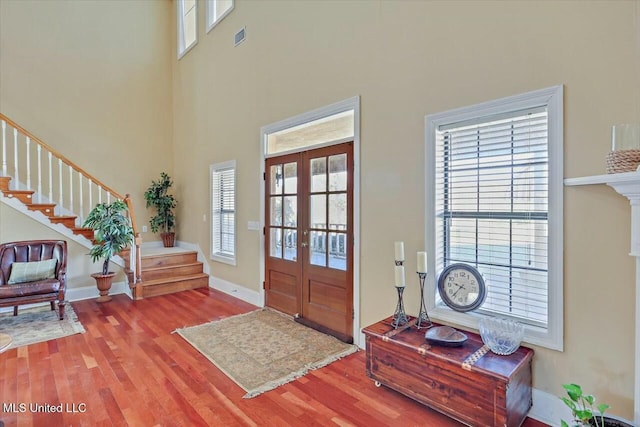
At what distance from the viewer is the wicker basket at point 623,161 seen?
179 cm

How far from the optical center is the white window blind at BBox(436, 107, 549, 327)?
234 cm

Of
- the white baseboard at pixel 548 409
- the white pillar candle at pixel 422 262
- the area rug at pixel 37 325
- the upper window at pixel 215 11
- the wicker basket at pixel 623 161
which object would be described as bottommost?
the area rug at pixel 37 325

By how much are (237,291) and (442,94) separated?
4182 mm

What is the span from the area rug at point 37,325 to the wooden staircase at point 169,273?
1.06 meters

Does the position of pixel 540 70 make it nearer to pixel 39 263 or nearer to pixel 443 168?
pixel 443 168

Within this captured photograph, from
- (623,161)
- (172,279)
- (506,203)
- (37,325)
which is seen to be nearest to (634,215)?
(623,161)

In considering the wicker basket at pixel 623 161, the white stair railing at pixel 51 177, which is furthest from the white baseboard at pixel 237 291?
the wicker basket at pixel 623 161

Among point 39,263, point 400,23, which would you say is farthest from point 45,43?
point 400,23

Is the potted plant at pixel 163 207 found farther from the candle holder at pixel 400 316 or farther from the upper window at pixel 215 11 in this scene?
the candle holder at pixel 400 316

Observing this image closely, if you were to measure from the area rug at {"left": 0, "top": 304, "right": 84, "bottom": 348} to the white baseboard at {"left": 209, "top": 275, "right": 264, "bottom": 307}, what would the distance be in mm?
2045

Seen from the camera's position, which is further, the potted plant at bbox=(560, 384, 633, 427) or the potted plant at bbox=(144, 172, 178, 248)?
the potted plant at bbox=(144, 172, 178, 248)

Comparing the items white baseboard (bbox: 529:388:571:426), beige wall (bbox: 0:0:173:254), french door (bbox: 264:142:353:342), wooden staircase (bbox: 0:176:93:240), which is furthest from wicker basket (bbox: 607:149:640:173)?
beige wall (bbox: 0:0:173:254)

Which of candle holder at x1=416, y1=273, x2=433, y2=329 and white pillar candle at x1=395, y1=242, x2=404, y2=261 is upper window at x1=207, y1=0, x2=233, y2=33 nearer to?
white pillar candle at x1=395, y1=242, x2=404, y2=261

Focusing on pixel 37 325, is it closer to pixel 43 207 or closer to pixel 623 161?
pixel 43 207
